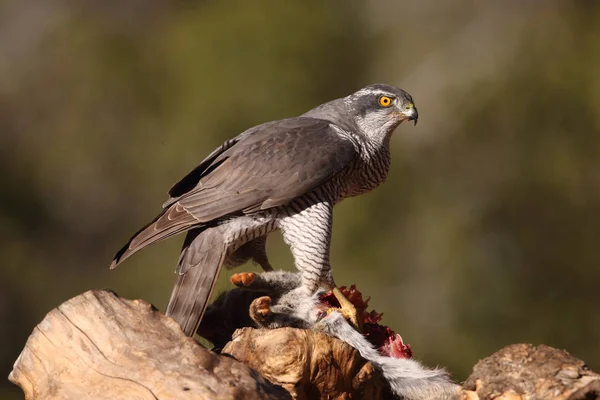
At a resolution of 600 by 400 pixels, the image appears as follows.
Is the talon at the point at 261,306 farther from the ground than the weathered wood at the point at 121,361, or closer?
farther from the ground

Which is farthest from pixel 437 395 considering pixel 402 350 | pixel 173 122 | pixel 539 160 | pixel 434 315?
pixel 173 122

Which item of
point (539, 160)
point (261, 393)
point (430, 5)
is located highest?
point (430, 5)

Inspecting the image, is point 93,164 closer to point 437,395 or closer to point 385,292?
point 385,292

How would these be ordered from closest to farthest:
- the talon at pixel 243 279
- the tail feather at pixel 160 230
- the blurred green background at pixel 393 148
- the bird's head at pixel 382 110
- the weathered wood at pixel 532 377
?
the weathered wood at pixel 532 377, the talon at pixel 243 279, the tail feather at pixel 160 230, the bird's head at pixel 382 110, the blurred green background at pixel 393 148

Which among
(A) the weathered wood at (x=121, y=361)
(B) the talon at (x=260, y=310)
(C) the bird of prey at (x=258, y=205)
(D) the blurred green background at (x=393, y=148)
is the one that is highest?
(D) the blurred green background at (x=393, y=148)

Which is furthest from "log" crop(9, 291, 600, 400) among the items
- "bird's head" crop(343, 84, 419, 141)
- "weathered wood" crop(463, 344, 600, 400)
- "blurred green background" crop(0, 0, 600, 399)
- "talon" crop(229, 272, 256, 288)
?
"blurred green background" crop(0, 0, 600, 399)

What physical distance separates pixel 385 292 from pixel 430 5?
16.6 ft

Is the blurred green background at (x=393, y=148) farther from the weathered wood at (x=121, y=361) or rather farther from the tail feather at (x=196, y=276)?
the weathered wood at (x=121, y=361)

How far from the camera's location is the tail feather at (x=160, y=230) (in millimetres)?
3988

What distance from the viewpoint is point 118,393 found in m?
2.91

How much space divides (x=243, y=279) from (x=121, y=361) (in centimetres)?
94

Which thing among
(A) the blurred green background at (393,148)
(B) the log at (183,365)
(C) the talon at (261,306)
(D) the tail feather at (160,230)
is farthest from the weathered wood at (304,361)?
(A) the blurred green background at (393,148)

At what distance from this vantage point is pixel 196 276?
3.97 m

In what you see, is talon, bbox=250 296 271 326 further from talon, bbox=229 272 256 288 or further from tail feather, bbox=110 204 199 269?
tail feather, bbox=110 204 199 269
